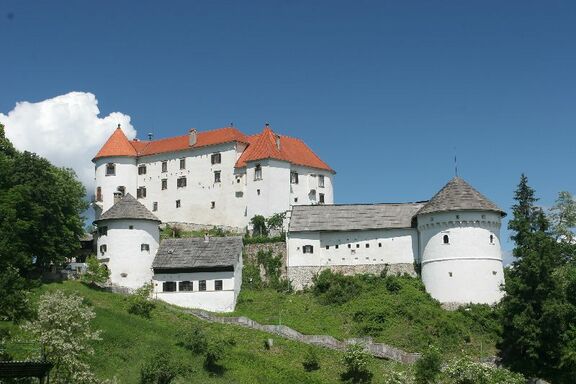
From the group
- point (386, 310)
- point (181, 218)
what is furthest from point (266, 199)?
point (386, 310)

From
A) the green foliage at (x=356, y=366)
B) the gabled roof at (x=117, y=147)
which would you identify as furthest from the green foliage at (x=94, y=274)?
the gabled roof at (x=117, y=147)

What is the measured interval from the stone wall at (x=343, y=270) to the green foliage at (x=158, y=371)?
2572 cm

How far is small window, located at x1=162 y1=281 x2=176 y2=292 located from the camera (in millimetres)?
66188

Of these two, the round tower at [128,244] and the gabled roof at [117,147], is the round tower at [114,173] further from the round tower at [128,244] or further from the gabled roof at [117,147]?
the round tower at [128,244]

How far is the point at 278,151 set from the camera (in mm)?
84312

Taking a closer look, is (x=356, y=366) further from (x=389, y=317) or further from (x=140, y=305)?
(x=140, y=305)

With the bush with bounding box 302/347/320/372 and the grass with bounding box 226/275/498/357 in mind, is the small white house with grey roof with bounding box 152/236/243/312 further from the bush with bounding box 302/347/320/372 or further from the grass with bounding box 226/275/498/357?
the bush with bounding box 302/347/320/372

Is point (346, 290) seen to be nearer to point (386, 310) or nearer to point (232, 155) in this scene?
point (386, 310)

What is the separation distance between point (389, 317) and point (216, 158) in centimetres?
3404

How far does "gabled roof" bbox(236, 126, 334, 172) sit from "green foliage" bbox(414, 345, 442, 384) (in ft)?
120

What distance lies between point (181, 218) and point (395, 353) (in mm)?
38912

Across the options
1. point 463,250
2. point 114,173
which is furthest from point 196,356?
point 114,173

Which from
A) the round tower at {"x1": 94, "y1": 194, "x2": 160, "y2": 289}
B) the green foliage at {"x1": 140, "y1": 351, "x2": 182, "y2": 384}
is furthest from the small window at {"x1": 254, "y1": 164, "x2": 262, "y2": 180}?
the green foliage at {"x1": 140, "y1": 351, "x2": 182, "y2": 384}

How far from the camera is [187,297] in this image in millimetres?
65562
